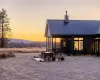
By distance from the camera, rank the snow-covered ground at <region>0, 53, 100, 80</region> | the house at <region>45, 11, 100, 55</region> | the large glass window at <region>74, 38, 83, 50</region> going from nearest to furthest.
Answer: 1. the snow-covered ground at <region>0, 53, 100, 80</region>
2. the house at <region>45, 11, 100, 55</region>
3. the large glass window at <region>74, 38, 83, 50</region>

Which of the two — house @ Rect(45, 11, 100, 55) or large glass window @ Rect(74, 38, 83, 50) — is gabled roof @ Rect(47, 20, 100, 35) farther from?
large glass window @ Rect(74, 38, 83, 50)

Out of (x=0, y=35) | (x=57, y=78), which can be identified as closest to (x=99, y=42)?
(x=57, y=78)

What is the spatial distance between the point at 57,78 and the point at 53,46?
72.7ft

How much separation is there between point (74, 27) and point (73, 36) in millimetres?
1233

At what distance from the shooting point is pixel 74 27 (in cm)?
3678

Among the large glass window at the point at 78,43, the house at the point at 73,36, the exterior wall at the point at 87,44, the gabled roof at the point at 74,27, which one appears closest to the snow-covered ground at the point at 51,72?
the house at the point at 73,36

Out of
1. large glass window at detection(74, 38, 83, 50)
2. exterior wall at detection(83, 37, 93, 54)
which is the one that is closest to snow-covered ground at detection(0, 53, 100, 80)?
large glass window at detection(74, 38, 83, 50)

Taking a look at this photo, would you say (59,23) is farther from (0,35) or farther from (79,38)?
(0,35)

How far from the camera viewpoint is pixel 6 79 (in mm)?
13492

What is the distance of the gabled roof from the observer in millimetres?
35844

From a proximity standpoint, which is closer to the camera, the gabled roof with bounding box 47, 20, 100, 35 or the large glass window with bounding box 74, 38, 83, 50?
the gabled roof with bounding box 47, 20, 100, 35

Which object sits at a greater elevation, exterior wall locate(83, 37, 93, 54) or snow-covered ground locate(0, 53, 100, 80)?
exterior wall locate(83, 37, 93, 54)

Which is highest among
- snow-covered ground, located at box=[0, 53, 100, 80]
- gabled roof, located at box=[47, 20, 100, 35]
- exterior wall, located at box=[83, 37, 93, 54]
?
gabled roof, located at box=[47, 20, 100, 35]

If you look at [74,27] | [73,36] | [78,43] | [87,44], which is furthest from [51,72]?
[74,27]
